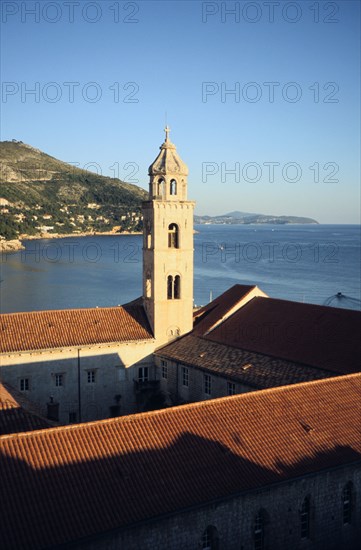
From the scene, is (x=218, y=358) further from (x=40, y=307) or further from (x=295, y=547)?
(x=40, y=307)

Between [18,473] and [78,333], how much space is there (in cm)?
1929

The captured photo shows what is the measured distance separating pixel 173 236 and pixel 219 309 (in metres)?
5.72

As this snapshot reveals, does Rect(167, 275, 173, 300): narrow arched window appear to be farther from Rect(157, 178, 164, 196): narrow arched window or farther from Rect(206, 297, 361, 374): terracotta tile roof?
Rect(157, 178, 164, 196): narrow arched window

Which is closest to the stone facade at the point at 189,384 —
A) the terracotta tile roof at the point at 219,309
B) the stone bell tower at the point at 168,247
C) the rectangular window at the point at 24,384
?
the stone bell tower at the point at 168,247

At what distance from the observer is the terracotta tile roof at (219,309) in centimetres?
3628

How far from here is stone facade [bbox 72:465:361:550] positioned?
15.2 meters

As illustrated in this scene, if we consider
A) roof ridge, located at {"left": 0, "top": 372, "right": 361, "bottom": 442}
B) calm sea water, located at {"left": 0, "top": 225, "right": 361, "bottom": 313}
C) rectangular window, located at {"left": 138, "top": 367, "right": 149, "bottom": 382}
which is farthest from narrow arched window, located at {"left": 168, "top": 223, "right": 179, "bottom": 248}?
calm sea water, located at {"left": 0, "top": 225, "right": 361, "bottom": 313}

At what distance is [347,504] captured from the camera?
19094mm

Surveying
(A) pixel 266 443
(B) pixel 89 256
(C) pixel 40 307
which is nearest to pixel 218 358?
(A) pixel 266 443

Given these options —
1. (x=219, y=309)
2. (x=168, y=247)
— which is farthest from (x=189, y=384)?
(x=168, y=247)

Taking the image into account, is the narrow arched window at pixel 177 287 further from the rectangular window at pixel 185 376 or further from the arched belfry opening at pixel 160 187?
the arched belfry opening at pixel 160 187

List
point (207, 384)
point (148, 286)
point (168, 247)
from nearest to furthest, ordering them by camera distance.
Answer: point (207, 384), point (168, 247), point (148, 286)

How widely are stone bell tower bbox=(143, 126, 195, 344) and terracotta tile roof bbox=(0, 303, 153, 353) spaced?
1.38 m

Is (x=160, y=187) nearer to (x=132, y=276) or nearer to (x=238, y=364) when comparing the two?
(x=238, y=364)
